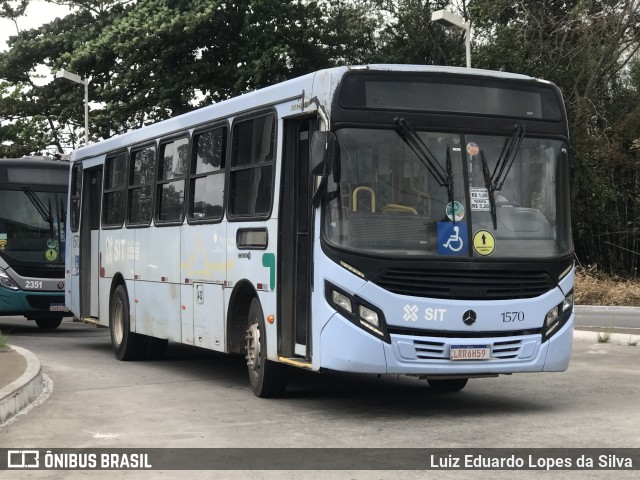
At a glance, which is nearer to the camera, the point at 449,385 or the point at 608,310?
the point at 449,385

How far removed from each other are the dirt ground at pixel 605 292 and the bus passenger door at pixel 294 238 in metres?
16.3

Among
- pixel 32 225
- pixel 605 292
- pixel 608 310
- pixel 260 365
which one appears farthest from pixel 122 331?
pixel 605 292

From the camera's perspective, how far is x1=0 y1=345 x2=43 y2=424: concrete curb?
1080 cm

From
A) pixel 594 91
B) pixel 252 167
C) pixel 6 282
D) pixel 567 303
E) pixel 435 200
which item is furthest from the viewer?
pixel 594 91

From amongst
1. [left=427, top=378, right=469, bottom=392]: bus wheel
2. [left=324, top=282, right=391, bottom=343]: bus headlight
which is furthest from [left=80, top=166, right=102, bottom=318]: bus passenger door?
[left=324, top=282, right=391, bottom=343]: bus headlight

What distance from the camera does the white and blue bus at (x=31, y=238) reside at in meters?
22.9

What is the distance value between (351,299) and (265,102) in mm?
2726

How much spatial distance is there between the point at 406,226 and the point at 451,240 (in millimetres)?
422

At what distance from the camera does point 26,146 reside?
43625mm

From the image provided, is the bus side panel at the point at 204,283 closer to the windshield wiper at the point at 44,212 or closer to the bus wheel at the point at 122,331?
the bus wheel at the point at 122,331

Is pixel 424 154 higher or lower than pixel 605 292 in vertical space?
higher

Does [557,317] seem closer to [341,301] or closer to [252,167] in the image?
[341,301]

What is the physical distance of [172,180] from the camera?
1507cm

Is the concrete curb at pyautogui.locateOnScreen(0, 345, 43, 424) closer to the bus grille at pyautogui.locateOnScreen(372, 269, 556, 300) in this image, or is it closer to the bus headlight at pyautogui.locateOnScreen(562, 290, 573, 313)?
the bus grille at pyautogui.locateOnScreen(372, 269, 556, 300)
